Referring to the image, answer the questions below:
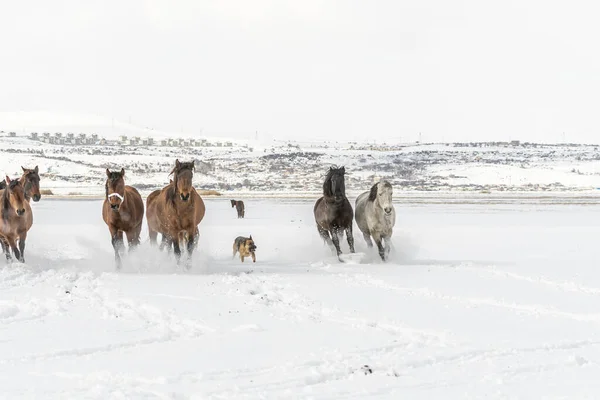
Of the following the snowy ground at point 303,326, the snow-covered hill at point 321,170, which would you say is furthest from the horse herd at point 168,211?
the snow-covered hill at point 321,170

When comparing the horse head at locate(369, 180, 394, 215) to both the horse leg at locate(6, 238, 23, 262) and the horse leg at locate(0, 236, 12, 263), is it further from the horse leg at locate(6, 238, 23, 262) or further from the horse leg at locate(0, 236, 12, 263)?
the horse leg at locate(0, 236, 12, 263)

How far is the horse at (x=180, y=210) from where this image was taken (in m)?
12.3

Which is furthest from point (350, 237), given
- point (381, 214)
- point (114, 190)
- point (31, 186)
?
point (31, 186)

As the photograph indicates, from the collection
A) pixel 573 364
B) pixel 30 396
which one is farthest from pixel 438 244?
pixel 30 396

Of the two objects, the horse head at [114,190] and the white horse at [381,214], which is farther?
the white horse at [381,214]

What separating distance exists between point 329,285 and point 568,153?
89.1 metres

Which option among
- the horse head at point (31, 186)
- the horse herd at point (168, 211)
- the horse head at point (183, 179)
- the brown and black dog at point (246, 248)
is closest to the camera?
the horse head at point (183, 179)

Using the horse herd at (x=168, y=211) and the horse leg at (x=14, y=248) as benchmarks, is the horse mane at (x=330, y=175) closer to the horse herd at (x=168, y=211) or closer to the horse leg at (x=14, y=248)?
the horse herd at (x=168, y=211)

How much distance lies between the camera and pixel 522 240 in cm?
1830

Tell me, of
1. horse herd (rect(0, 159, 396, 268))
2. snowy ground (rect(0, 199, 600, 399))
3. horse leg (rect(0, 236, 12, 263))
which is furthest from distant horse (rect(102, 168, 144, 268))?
horse leg (rect(0, 236, 12, 263))

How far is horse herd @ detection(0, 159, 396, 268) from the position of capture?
1270 cm

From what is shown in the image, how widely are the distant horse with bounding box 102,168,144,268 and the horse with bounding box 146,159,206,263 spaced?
1.65 feet

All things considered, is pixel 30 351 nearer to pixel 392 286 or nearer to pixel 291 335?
pixel 291 335

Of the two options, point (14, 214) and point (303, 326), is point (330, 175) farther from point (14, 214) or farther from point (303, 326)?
point (303, 326)
